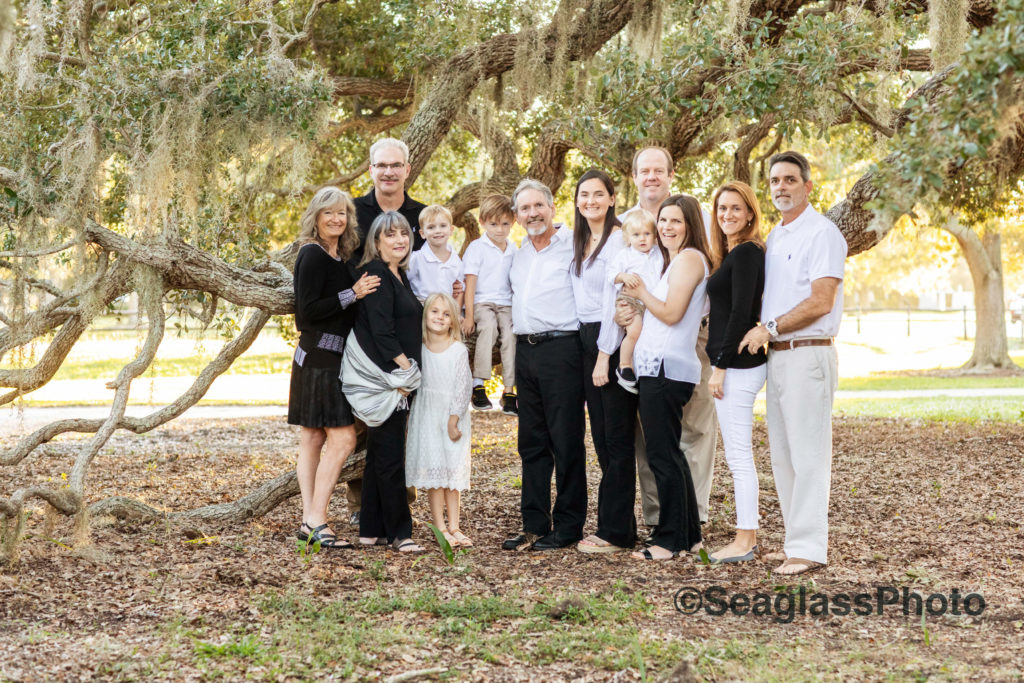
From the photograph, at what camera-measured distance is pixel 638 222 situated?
15.5 feet

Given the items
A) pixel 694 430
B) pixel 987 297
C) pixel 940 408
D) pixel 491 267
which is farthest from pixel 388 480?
pixel 987 297

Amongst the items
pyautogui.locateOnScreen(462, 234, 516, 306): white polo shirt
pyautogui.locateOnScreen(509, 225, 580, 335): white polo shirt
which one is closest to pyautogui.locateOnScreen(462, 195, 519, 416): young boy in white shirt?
pyautogui.locateOnScreen(462, 234, 516, 306): white polo shirt

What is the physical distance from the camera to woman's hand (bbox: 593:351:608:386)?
4727 millimetres

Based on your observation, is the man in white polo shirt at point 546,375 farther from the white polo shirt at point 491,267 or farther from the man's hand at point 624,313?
the man's hand at point 624,313

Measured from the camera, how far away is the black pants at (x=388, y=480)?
4922mm

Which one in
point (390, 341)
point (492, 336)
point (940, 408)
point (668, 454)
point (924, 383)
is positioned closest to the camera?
point (668, 454)

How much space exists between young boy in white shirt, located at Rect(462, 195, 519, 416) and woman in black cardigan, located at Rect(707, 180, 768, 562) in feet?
3.78

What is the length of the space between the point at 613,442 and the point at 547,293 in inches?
32.5

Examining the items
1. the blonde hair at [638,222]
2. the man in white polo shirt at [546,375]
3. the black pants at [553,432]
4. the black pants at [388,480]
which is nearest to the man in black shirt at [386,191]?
the man in white polo shirt at [546,375]

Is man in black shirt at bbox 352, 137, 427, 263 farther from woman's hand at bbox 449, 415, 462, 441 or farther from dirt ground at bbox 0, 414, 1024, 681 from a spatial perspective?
dirt ground at bbox 0, 414, 1024, 681

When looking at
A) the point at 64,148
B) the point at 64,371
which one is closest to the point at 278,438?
the point at 64,148

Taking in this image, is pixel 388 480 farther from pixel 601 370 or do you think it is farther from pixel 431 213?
pixel 431 213

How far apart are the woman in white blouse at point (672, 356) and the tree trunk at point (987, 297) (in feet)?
46.4

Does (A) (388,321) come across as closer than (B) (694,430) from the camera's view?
Yes
